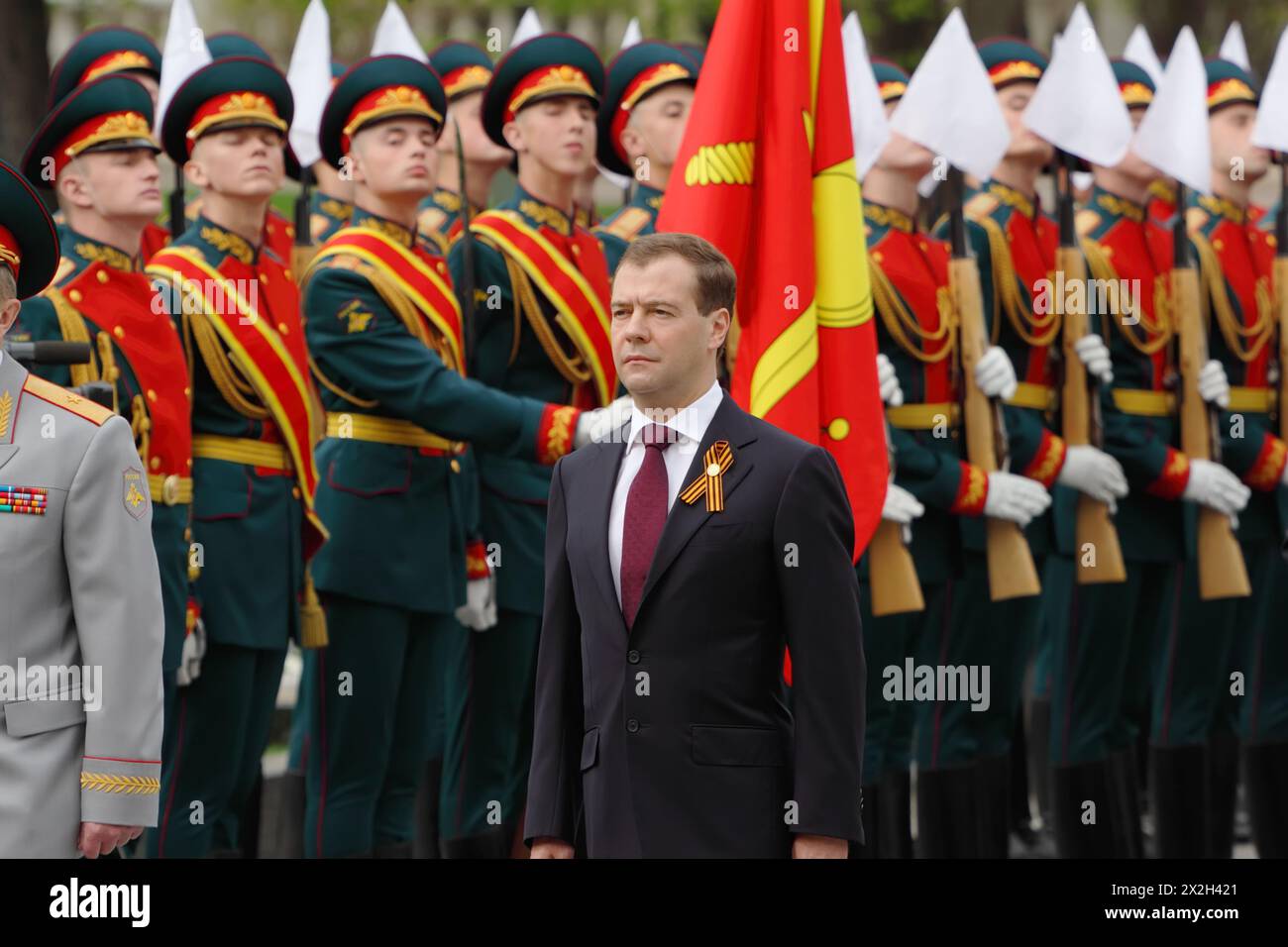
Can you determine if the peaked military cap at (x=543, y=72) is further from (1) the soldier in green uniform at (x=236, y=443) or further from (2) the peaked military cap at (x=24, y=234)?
(2) the peaked military cap at (x=24, y=234)

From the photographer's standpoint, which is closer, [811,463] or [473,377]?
[811,463]

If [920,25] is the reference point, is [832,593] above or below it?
below

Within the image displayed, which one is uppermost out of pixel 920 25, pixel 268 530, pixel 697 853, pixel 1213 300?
pixel 920 25

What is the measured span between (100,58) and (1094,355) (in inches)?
135

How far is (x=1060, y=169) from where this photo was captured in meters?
8.21

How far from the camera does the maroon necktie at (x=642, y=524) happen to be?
407cm

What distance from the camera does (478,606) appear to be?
7133 mm

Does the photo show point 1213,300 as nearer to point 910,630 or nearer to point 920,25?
point 910,630

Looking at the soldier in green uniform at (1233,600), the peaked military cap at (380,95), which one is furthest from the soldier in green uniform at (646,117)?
the soldier in green uniform at (1233,600)

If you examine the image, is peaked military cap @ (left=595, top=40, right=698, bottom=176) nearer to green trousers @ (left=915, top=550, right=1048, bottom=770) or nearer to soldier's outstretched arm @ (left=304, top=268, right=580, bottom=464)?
soldier's outstretched arm @ (left=304, top=268, right=580, bottom=464)

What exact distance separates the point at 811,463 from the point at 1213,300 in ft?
15.7

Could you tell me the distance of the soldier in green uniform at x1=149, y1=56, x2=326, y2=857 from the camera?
21.2 feet

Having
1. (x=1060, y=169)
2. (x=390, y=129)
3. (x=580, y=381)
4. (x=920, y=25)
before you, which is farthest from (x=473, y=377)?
(x=920, y=25)

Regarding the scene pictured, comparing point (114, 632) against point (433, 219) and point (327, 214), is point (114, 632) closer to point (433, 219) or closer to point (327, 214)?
point (433, 219)
